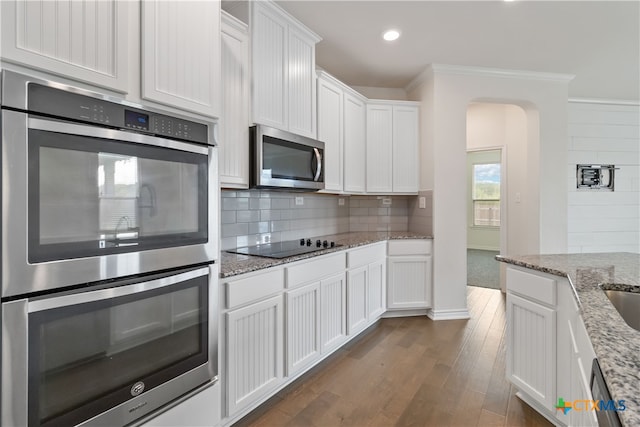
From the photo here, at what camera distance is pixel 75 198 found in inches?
40.4

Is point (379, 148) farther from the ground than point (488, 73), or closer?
closer

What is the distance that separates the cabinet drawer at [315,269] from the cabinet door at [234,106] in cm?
66

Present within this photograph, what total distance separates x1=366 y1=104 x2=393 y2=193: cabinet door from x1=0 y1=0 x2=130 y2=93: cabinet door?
2.68 m

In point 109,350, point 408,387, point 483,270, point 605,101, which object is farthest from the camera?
point 483,270

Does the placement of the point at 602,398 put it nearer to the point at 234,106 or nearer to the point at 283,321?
the point at 283,321

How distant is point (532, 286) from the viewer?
1789mm

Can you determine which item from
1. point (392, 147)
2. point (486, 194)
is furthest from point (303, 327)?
point (486, 194)

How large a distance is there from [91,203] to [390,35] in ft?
8.80

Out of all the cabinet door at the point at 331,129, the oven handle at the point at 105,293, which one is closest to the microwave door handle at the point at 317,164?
the cabinet door at the point at 331,129

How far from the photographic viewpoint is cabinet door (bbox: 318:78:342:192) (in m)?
2.90

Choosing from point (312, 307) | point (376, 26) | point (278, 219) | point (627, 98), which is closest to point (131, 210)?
point (312, 307)

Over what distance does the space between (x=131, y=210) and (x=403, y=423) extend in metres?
1.79

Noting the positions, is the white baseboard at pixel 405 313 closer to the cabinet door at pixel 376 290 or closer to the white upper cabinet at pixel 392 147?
the cabinet door at pixel 376 290

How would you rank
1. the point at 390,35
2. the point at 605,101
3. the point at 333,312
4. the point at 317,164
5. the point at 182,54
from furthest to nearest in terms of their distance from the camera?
the point at 605,101
the point at 390,35
the point at 317,164
the point at 333,312
the point at 182,54
